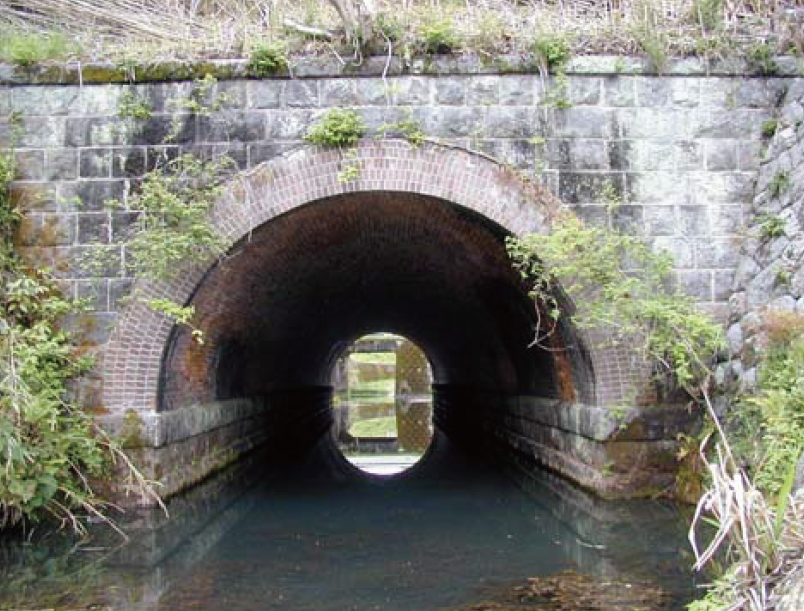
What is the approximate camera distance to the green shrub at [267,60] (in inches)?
319

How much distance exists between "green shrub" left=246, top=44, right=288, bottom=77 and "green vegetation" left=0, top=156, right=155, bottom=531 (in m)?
2.36

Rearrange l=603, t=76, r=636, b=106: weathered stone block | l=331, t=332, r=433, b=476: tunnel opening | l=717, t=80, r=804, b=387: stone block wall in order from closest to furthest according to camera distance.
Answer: l=717, t=80, r=804, b=387: stone block wall → l=603, t=76, r=636, b=106: weathered stone block → l=331, t=332, r=433, b=476: tunnel opening

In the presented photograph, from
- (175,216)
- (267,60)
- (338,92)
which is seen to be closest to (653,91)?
(338,92)

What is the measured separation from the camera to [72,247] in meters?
8.10

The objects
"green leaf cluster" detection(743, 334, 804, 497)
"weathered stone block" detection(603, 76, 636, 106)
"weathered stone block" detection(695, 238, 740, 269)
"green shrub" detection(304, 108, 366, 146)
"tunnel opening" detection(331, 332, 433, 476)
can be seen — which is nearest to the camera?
"green leaf cluster" detection(743, 334, 804, 497)

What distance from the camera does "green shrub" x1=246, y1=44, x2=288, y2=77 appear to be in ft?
26.6

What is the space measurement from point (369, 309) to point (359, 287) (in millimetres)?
2936

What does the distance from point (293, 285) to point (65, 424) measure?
13.6 ft

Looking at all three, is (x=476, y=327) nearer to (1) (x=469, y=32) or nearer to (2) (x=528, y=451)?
(2) (x=528, y=451)

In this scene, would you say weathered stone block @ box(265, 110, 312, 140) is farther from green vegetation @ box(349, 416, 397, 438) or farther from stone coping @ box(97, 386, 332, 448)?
green vegetation @ box(349, 416, 397, 438)

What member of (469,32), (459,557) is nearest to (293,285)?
(469,32)

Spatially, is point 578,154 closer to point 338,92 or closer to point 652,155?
point 652,155

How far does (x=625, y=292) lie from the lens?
726 cm

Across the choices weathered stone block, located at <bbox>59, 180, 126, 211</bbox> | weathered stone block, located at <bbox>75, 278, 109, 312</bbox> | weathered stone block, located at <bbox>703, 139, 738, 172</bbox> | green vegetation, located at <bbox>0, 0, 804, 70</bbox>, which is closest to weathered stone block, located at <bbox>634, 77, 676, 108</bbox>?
green vegetation, located at <bbox>0, 0, 804, 70</bbox>
